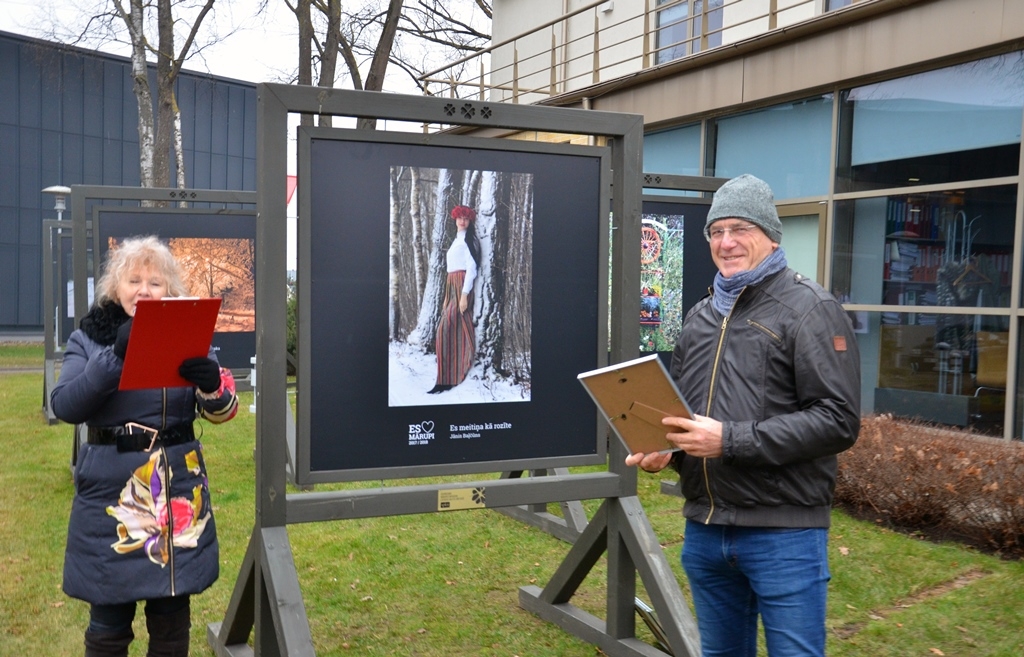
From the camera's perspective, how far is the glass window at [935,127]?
30.6ft

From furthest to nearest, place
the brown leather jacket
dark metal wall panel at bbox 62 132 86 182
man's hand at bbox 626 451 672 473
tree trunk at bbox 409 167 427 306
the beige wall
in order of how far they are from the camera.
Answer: dark metal wall panel at bbox 62 132 86 182 → the beige wall → tree trunk at bbox 409 167 427 306 → man's hand at bbox 626 451 672 473 → the brown leather jacket

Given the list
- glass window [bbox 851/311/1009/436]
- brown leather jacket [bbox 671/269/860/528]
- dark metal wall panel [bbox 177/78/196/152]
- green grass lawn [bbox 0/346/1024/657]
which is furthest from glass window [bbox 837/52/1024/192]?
dark metal wall panel [bbox 177/78/196/152]

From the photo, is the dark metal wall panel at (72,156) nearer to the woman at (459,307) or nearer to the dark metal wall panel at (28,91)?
the dark metal wall panel at (28,91)

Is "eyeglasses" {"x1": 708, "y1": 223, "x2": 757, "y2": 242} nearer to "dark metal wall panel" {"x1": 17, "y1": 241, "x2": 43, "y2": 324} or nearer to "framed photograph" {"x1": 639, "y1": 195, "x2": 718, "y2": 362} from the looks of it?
"framed photograph" {"x1": 639, "y1": 195, "x2": 718, "y2": 362}

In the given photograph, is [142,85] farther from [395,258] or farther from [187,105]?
[395,258]

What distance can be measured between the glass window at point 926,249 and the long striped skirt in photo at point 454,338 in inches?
277

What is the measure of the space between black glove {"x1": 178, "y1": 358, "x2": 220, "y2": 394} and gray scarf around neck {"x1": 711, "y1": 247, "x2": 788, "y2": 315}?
1876 millimetres

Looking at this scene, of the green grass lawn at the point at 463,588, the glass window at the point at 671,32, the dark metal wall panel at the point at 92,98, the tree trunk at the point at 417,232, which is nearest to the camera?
the tree trunk at the point at 417,232

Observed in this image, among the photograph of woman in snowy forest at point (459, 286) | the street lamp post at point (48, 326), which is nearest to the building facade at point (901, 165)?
the photograph of woman in snowy forest at point (459, 286)

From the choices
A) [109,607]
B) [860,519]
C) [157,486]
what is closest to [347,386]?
[157,486]

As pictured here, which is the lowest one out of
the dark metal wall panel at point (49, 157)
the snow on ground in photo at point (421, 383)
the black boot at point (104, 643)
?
the black boot at point (104, 643)

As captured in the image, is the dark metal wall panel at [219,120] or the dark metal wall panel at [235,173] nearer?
the dark metal wall panel at [219,120]

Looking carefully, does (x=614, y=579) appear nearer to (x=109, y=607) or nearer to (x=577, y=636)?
(x=577, y=636)

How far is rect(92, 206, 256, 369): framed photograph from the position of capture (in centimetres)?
980
